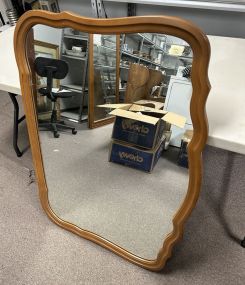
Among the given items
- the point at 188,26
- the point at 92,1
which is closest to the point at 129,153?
the point at 188,26

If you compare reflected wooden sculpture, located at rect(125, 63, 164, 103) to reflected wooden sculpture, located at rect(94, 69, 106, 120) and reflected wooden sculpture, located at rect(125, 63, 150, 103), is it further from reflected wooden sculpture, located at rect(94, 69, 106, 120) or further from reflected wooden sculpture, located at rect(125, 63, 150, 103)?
reflected wooden sculpture, located at rect(94, 69, 106, 120)

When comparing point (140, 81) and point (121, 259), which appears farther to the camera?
point (121, 259)

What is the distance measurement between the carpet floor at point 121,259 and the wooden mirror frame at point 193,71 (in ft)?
0.32

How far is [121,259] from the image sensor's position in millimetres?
1019

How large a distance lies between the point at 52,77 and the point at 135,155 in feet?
1.44

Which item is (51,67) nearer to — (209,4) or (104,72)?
(104,72)

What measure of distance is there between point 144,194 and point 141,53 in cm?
52

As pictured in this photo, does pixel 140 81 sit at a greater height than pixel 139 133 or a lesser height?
greater

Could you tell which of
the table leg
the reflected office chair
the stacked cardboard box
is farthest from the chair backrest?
the table leg

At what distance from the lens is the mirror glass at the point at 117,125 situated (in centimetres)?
70

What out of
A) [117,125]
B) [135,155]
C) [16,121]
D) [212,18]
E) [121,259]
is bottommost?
[121,259]

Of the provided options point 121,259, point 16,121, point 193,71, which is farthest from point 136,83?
point 16,121

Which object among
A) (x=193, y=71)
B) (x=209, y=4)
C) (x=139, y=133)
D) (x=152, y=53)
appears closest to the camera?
(x=193, y=71)

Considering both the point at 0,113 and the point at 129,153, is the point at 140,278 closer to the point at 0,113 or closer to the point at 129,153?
the point at 129,153
